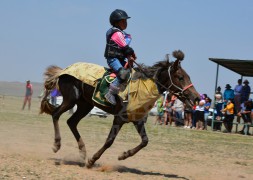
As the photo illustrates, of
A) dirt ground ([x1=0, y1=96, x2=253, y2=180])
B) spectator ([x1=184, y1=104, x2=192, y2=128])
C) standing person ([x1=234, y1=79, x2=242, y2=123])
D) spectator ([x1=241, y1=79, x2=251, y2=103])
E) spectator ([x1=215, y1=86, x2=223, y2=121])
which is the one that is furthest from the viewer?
spectator ([x1=184, y1=104, x2=192, y2=128])

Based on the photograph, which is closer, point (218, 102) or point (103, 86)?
point (103, 86)

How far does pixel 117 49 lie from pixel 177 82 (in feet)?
3.90

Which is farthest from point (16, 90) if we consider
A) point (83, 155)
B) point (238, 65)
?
point (83, 155)

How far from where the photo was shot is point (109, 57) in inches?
396

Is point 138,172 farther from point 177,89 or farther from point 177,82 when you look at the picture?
point 177,82

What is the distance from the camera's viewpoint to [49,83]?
11344 mm

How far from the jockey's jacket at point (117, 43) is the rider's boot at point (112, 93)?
1.77ft

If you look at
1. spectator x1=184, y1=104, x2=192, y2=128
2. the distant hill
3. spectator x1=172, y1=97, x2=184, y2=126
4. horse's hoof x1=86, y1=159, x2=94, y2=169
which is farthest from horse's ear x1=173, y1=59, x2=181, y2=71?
the distant hill

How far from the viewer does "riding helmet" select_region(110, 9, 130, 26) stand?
10.0 m

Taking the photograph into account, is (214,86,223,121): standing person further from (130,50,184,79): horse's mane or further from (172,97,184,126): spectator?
(130,50,184,79): horse's mane

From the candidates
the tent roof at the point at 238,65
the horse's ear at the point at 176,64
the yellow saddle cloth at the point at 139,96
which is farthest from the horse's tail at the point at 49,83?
the tent roof at the point at 238,65

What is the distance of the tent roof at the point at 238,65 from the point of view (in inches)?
923

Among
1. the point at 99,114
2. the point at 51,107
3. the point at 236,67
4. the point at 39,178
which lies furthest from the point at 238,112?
the point at 39,178

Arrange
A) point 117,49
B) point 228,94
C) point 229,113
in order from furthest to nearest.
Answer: point 228,94
point 229,113
point 117,49
